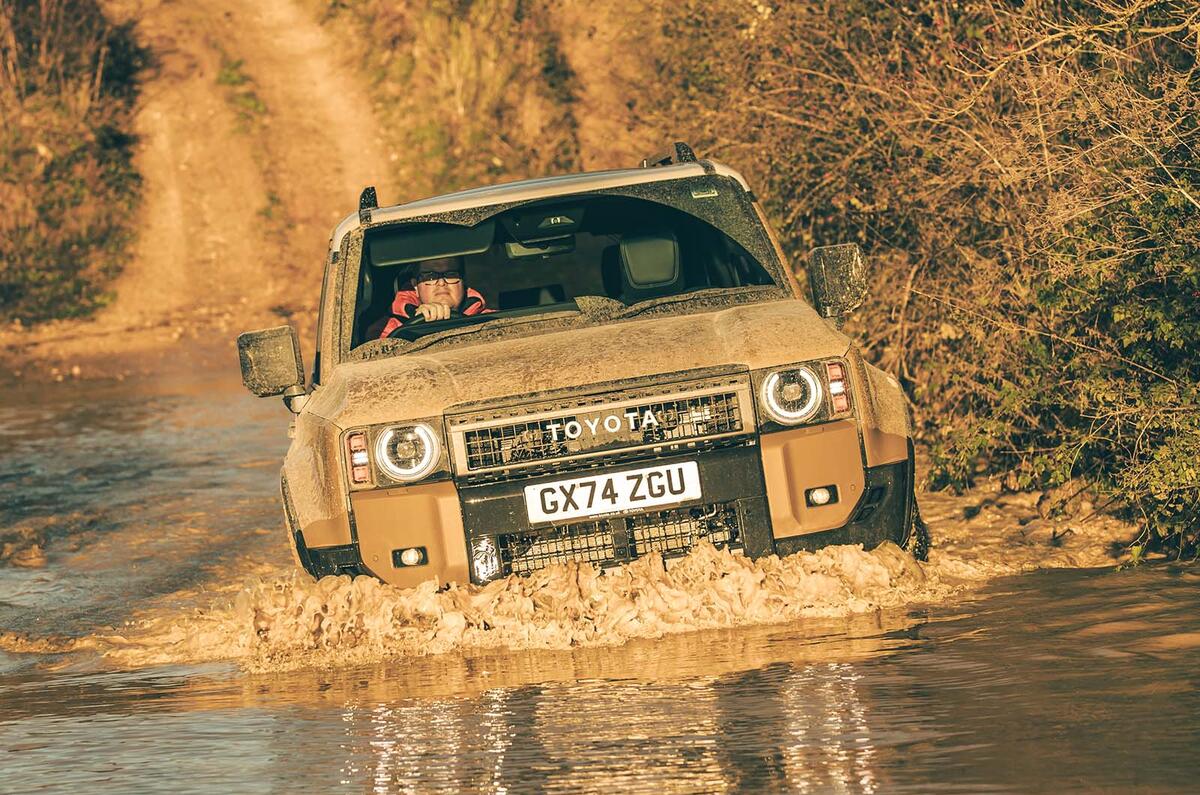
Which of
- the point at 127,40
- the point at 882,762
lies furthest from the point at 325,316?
the point at 127,40

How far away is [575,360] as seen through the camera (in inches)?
264

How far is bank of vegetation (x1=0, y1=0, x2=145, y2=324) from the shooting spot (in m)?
22.5

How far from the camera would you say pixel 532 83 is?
86.2ft

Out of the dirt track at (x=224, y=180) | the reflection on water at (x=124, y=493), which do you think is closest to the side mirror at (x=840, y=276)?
the reflection on water at (x=124, y=493)

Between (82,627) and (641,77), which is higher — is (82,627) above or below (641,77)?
below

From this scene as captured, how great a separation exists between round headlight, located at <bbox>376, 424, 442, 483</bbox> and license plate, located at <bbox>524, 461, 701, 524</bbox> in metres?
0.39

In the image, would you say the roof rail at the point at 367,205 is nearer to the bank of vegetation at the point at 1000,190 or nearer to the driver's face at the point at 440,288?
the driver's face at the point at 440,288

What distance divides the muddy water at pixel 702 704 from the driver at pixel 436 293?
1681mm

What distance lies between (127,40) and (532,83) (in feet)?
20.9

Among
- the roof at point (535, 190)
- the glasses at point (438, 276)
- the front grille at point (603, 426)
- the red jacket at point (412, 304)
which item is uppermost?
the roof at point (535, 190)

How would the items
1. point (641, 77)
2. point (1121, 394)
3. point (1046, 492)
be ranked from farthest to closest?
1. point (641, 77)
2. point (1046, 492)
3. point (1121, 394)

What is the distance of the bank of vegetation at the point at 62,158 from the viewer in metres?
22.5

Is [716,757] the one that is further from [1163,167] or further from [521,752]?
[1163,167]

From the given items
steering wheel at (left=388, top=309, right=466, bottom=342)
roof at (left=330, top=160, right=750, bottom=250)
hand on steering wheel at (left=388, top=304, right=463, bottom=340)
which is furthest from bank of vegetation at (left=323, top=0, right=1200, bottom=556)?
steering wheel at (left=388, top=309, right=466, bottom=342)
